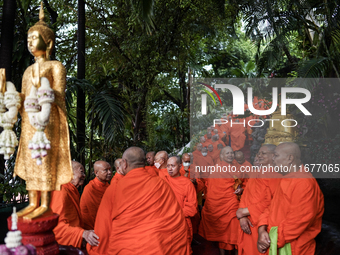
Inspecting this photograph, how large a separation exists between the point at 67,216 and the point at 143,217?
795 millimetres

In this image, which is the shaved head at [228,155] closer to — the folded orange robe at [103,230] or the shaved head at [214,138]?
the folded orange robe at [103,230]

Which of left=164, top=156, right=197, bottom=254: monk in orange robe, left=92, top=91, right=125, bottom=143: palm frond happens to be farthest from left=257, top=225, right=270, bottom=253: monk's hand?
left=92, top=91, right=125, bottom=143: palm frond

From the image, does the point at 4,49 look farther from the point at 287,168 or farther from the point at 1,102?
the point at 287,168

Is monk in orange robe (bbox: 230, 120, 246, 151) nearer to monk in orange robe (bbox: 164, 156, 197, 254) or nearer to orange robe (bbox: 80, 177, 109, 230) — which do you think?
monk in orange robe (bbox: 164, 156, 197, 254)

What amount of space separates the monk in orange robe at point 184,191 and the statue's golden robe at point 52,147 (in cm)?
273

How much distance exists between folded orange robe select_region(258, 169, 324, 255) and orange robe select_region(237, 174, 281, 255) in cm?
41

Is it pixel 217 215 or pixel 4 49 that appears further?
pixel 217 215

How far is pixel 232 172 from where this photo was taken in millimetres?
5727

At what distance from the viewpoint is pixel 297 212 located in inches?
132

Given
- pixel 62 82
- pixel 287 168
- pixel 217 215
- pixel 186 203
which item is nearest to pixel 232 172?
pixel 217 215

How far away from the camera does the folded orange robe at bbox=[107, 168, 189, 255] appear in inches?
131

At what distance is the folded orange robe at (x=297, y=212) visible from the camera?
3361mm

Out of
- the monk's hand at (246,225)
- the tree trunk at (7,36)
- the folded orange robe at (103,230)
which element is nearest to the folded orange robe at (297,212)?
the monk's hand at (246,225)

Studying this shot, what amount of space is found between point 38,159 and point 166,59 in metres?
7.36
